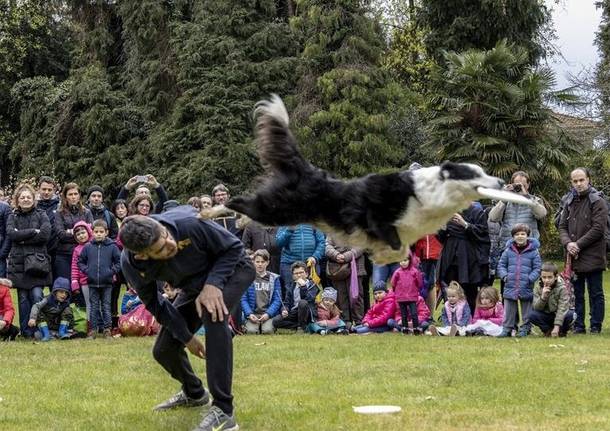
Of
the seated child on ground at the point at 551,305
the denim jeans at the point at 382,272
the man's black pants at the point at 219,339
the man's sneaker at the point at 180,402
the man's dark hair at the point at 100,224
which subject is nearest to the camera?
the man's black pants at the point at 219,339

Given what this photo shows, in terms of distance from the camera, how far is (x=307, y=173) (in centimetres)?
363

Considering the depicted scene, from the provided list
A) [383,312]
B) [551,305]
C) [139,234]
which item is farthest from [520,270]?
[139,234]

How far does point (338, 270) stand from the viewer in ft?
32.5

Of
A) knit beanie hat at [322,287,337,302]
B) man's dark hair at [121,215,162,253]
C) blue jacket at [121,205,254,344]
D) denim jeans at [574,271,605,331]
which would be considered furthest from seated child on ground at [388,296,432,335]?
man's dark hair at [121,215,162,253]

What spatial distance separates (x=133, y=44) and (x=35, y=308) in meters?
14.6

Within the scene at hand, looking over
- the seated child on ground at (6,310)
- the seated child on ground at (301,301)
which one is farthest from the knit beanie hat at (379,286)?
the seated child on ground at (6,310)

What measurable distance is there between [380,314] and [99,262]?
3.06m

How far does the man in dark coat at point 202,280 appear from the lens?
4.72m

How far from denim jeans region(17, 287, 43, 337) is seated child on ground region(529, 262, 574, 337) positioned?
202 inches

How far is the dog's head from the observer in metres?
3.24

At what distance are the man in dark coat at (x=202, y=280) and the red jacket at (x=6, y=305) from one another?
4702mm

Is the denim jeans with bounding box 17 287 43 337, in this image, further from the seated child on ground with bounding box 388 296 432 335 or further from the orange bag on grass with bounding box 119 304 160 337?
the seated child on ground with bounding box 388 296 432 335

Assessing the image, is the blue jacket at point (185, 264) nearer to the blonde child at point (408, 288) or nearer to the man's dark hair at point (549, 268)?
the blonde child at point (408, 288)

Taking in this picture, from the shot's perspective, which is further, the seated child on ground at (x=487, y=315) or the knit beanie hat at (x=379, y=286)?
the knit beanie hat at (x=379, y=286)
